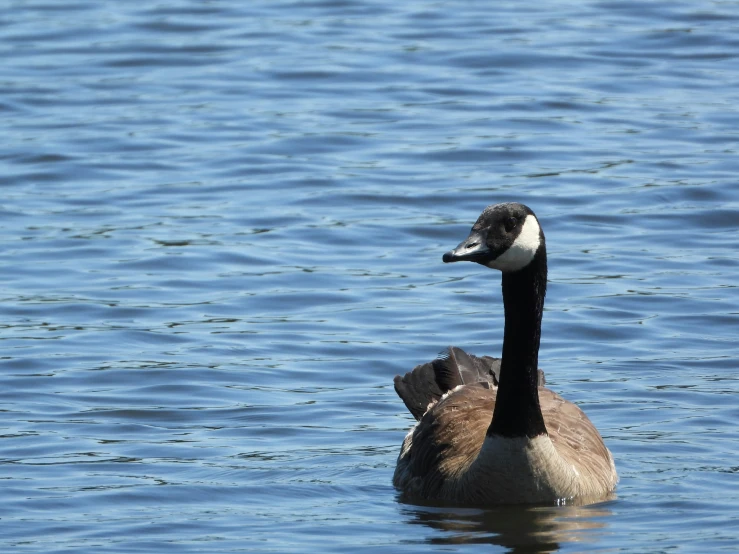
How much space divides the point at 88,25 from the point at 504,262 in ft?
55.3

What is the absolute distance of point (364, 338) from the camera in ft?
41.1

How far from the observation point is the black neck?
8.97 m

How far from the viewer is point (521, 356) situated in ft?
30.0

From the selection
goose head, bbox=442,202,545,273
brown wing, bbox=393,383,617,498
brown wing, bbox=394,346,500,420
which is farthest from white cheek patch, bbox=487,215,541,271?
brown wing, bbox=394,346,500,420

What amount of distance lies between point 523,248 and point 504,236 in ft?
0.52

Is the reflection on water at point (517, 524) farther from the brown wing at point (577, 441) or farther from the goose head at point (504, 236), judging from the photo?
the goose head at point (504, 236)

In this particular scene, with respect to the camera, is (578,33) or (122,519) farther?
(578,33)

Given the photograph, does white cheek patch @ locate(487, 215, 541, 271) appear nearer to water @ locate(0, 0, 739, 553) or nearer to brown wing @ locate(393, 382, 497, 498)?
brown wing @ locate(393, 382, 497, 498)

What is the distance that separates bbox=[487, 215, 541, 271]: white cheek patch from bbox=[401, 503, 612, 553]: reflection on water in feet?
4.49

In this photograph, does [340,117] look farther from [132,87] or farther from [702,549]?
[702,549]

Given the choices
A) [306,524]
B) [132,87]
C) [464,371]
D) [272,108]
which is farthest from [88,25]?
[306,524]

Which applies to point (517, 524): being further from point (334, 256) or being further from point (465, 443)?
point (334, 256)

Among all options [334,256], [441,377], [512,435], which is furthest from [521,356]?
[334,256]

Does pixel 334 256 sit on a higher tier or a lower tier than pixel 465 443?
lower
